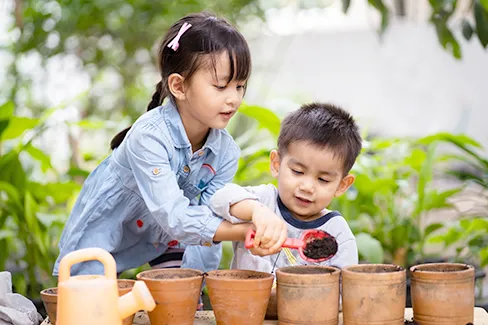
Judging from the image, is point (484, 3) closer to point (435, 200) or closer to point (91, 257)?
point (435, 200)

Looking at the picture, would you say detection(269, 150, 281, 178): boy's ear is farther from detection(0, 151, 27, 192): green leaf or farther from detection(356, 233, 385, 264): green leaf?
detection(0, 151, 27, 192): green leaf

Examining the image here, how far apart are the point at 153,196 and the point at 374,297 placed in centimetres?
57

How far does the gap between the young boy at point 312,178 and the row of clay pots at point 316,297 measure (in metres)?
0.30

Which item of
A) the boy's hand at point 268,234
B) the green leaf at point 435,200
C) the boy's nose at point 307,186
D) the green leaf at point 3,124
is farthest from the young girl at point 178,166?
the green leaf at point 435,200

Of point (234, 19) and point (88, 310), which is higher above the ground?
point (234, 19)

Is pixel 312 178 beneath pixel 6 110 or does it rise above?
beneath

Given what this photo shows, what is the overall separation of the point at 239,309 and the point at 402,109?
510 cm

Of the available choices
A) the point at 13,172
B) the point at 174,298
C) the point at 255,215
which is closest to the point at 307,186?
the point at 255,215

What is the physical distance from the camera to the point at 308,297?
138cm

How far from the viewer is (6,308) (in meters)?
1.53

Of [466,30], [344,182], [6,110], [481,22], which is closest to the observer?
[344,182]

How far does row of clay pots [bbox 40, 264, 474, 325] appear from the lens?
1.37 metres

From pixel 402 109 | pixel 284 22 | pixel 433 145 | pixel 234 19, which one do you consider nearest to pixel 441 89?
pixel 402 109

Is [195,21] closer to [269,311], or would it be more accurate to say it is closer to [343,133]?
[343,133]
